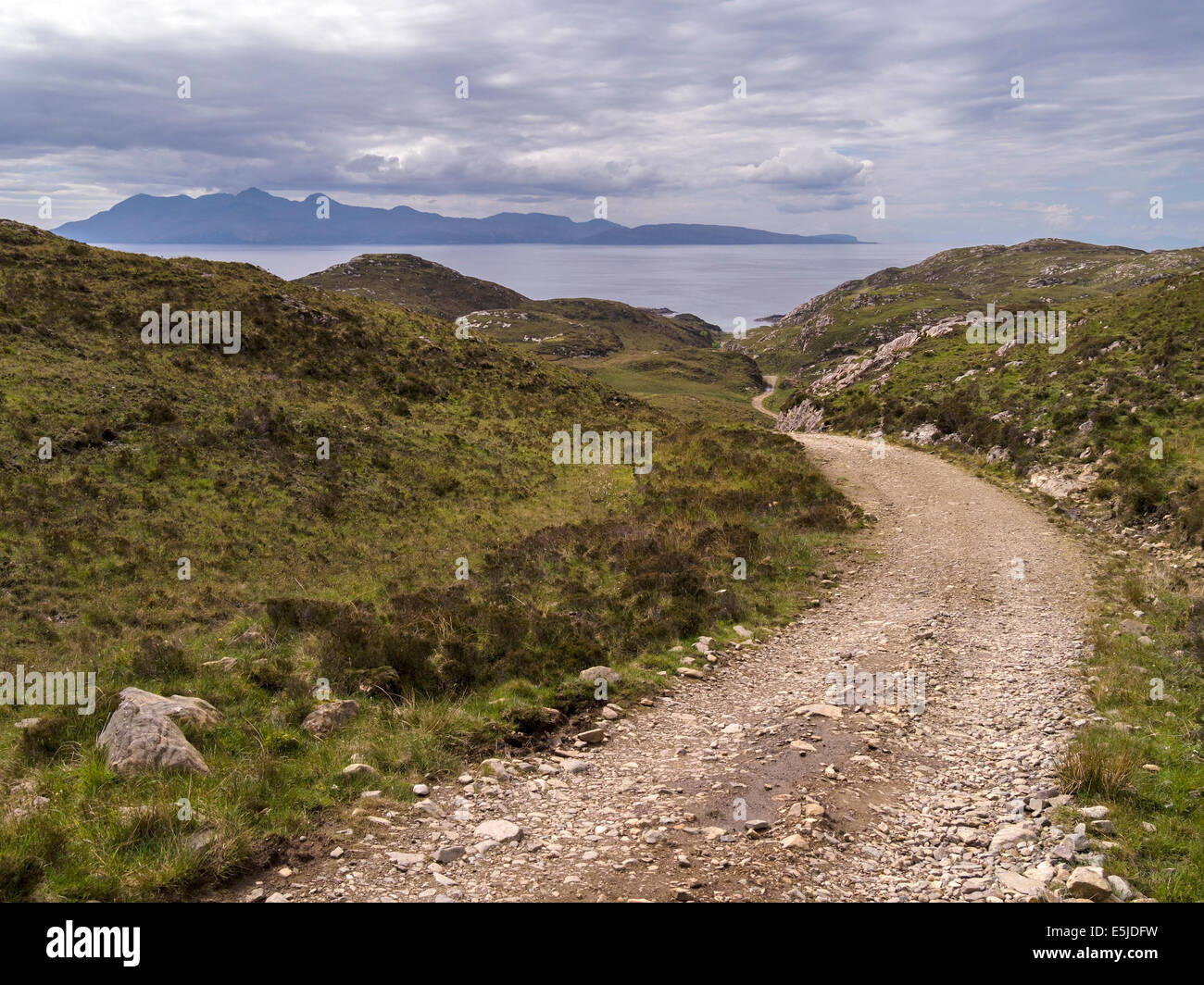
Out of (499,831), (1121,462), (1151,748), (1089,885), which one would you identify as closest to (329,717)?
(499,831)

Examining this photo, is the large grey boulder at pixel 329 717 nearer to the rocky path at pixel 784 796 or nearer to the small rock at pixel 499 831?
the rocky path at pixel 784 796

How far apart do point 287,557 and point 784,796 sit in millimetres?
16262

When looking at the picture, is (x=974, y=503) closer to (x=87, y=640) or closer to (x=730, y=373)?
(x=87, y=640)

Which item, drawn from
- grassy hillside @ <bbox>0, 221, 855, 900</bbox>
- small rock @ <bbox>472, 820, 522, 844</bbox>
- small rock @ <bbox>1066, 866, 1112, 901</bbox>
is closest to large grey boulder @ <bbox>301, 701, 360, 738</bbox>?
A: grassy hillside @ <bbox>0, 221, 855, 900</bbox>

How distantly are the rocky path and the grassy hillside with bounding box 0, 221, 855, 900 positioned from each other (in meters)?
0.98

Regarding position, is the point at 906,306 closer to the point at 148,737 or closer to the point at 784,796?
the point at 784,796

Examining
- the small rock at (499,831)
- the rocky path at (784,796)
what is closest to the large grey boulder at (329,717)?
the rocky path at (784,796)

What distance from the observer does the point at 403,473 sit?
95.1 feet

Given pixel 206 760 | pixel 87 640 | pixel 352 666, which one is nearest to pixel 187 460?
pixel 87 640

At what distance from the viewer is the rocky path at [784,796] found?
654 centimetres

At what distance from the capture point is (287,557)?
19.7 m

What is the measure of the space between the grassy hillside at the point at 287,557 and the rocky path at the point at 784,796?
98 cm

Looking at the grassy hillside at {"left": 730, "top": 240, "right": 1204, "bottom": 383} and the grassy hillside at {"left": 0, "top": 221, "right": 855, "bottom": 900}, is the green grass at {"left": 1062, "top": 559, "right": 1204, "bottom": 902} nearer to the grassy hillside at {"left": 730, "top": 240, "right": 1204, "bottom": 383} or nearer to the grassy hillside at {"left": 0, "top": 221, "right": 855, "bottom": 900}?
the grassy hillside at {"left": 0, "top": 221, "right": 855, "bottom": 900}

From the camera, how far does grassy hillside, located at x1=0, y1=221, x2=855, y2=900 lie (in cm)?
771
